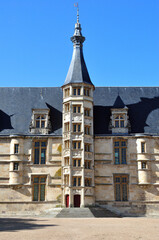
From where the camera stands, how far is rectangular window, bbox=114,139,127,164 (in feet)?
114

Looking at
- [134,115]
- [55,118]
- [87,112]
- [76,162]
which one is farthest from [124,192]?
[55,118]

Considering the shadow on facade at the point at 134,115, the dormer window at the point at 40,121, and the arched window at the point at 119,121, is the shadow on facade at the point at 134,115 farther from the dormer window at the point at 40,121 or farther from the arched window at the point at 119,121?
the dormer window at the point at 40,121

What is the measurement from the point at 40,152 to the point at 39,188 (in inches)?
161

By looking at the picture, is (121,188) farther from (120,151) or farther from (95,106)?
(95,106)

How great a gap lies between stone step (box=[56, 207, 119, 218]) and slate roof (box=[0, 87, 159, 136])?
904 centimetres

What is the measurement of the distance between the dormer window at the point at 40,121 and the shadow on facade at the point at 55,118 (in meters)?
0.72

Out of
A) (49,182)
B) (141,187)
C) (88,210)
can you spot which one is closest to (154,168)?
(141,187)

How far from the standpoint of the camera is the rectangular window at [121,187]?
111 feet

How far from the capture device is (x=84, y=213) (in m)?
29.7

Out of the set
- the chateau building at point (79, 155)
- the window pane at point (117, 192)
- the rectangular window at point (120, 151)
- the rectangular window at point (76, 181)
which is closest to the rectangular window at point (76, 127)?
the chateau building at point (79, 155)

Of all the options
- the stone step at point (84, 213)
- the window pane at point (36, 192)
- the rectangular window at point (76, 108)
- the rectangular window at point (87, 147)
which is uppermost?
the rectangular window at point (76, 108)

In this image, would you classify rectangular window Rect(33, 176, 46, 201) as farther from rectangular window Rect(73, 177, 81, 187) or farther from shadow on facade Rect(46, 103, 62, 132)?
shadow on facade Rect(46, 103, 62, 132)

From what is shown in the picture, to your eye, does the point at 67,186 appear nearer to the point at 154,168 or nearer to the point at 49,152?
the point at 49,152

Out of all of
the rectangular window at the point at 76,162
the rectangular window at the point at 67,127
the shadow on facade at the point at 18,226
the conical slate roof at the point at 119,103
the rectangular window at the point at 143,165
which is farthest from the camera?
the conical slate roof at the point at 119,103
